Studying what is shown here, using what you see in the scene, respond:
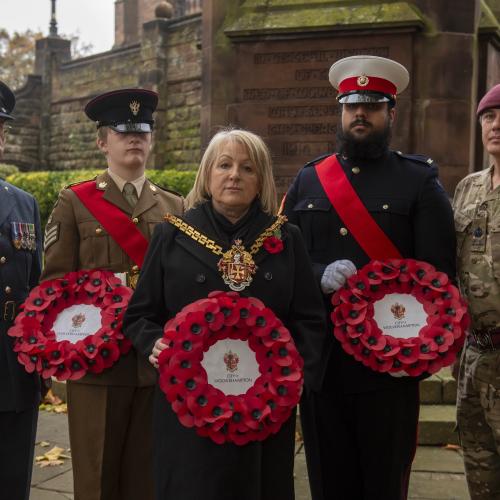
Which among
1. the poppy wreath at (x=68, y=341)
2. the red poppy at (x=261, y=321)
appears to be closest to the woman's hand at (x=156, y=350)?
the red poppy at (x=261, y=321)

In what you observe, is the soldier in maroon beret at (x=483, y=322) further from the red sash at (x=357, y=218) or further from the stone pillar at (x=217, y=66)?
the stone pillar at (x=217, y=66)

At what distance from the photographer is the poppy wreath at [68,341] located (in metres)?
2.90

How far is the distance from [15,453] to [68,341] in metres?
0.64

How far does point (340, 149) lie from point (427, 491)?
215 centimetres

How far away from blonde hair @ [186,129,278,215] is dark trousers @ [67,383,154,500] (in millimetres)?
958

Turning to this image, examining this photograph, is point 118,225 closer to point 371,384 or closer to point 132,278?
point 132,278

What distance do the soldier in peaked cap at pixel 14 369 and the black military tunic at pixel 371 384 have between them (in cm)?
120

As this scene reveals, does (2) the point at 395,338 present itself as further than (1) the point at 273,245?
Yes

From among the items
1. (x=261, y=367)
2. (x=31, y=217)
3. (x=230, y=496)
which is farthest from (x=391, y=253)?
(x=31, y=217)

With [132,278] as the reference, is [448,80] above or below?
above

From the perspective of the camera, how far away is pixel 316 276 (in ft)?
10.0

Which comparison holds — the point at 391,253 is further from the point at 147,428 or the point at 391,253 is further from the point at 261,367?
the point at 147,428

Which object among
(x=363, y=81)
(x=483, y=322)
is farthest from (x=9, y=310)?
(x=483, y=322)

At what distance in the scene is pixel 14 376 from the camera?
3217 mm
